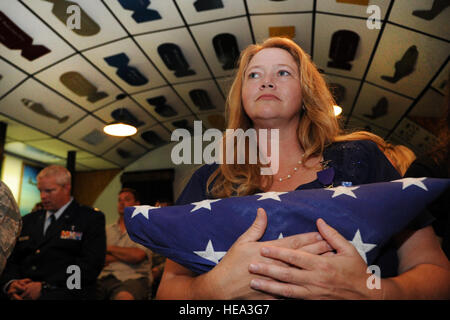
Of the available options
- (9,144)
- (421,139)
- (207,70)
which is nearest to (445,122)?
(207,70)

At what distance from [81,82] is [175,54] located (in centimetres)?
160

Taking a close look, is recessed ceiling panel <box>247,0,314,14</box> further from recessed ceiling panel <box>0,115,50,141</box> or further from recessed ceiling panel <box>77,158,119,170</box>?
recessed ceiling panel <box>77,158,119,170</box>

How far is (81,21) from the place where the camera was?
4414 millimetres

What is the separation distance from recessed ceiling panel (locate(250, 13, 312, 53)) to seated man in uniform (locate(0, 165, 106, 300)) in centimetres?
314

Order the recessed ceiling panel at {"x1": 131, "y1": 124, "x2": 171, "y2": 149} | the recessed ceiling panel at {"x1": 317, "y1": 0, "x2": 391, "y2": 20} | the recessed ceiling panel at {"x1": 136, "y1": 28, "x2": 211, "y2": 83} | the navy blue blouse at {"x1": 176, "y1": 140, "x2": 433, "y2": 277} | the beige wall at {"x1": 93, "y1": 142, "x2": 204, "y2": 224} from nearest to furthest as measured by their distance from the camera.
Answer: the navy blue blouse at {"x1": 176, "y1": 140, "x2": 433, "y2": 277} < the recessed ceiling panel at {"x1": 317, "y1": 0, "x2": 391, "y2": 20} < the recessed ceiling panel at {"x1": 136, "y1": 28, "x2": 211, "y2": 83} < the recessed ceiling panel at {"x1": 131, "y1": 124, "x2": 171, "y2": 149} < the beige wall at {"x1": 93, "y1": 142, "x2": 204, "y2": 224}

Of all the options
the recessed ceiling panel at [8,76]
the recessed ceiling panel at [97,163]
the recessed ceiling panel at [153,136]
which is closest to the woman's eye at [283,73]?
the recessed ceiling panel at [8,76]

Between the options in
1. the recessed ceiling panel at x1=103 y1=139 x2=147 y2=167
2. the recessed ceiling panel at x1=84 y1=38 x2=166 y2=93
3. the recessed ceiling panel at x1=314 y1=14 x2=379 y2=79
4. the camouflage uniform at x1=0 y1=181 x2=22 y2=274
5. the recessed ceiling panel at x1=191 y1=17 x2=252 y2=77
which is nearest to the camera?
the camouflage uniform at x1=0 y1=181 x2=22 y2=274

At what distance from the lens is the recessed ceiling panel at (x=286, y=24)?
4.54 metres

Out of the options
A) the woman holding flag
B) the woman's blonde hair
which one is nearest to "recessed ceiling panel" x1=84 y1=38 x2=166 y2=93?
the woman's blonde hair

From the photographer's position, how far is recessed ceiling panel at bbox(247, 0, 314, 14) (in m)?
4.27

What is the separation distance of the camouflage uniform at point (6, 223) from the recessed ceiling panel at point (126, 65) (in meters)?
4.24

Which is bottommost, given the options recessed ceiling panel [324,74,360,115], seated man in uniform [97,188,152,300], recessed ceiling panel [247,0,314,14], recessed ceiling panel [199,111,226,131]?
seated man in uniform [97,188,152,300]

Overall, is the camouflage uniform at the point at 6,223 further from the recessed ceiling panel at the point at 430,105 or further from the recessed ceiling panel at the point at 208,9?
the recessed ceiling panel at the point at 430,105

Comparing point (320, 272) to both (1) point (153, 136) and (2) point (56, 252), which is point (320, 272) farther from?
(1) point (153, 136)
